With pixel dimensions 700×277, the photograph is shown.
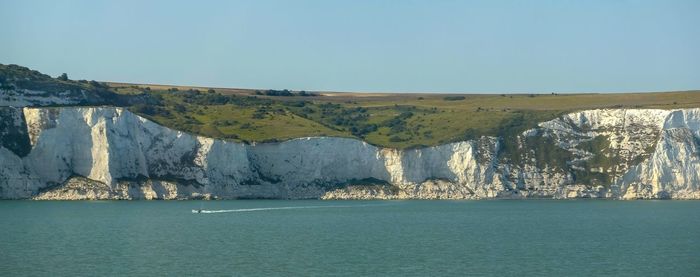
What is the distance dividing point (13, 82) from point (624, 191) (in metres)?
61.0

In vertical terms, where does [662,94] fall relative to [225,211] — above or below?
above

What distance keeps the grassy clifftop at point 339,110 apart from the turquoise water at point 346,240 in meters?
21.3

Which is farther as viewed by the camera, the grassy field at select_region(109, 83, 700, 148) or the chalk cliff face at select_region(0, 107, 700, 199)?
the grassy field at select_region(109, 83, 700, 148)

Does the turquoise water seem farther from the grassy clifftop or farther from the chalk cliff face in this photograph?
the grassy clifftop

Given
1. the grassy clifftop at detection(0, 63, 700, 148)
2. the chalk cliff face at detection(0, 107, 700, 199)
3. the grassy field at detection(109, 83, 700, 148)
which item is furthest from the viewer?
the grassy field at detection(109, 83, 700, 148)

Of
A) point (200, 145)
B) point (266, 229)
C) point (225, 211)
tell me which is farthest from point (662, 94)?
point (266, 229)

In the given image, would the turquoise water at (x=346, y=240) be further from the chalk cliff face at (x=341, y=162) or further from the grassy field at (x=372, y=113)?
the grassy field at (x=372, y=113)

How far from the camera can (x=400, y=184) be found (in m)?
116

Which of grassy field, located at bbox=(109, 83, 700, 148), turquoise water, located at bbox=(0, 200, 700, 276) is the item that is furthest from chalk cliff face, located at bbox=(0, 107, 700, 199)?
turquoise water, located at bbox=(0, 200, 700, 276)

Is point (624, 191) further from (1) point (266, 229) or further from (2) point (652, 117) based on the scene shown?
(1) point (266, 229)

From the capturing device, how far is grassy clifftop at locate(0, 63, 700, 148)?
118562 millimetres

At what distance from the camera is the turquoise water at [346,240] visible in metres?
50.4

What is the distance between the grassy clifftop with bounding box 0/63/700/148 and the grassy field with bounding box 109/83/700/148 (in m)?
0.11

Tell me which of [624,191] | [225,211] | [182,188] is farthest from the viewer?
[624,191]
